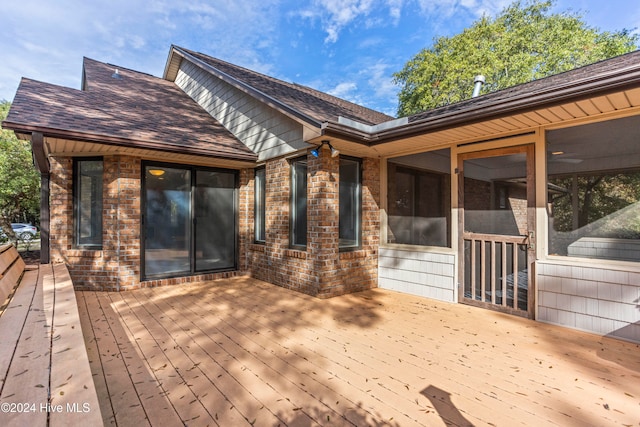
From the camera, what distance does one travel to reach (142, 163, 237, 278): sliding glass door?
205 inches

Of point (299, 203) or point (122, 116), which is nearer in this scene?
point (299, 203)

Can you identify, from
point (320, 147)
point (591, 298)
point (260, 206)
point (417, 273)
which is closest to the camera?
point (591, 298)

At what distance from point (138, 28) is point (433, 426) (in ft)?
45.7

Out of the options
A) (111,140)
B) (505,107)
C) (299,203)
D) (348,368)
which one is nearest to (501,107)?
Answer: (505,107)

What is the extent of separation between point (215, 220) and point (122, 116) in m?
2.55

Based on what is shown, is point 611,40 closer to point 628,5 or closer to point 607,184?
point 628,5

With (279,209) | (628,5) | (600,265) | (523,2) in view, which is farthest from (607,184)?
(523,2)

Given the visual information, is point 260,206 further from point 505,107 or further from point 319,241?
point 505,107

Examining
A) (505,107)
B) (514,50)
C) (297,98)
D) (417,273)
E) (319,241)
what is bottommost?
(417,273)

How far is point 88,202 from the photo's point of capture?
16.3 ft

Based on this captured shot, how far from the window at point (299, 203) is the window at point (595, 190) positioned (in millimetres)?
3385

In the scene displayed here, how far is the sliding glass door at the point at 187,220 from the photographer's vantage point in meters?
5.21

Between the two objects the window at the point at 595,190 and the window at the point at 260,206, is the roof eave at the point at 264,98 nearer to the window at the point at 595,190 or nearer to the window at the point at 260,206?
the window at the point at 260,206

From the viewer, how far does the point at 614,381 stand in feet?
7.75
